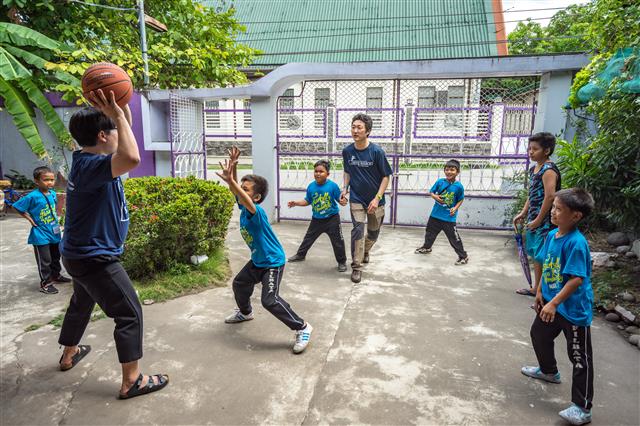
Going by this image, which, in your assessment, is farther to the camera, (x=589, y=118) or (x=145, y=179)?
(x=589, y=118)

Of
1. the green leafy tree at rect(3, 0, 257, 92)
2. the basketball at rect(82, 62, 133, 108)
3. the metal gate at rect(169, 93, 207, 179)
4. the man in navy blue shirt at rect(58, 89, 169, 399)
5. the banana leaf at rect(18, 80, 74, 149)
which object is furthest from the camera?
the green leafy tree at rect(3, 0, 257, 92)

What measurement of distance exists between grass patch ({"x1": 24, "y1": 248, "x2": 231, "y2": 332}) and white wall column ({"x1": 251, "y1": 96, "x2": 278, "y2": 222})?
261cm

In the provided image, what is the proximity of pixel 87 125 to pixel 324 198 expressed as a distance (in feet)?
9.99

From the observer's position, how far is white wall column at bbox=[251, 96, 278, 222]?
23.1 ft

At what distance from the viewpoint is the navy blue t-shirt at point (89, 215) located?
2.28m

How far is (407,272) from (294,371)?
8.08 ft

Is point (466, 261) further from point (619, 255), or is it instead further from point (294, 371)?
point (294, 371)

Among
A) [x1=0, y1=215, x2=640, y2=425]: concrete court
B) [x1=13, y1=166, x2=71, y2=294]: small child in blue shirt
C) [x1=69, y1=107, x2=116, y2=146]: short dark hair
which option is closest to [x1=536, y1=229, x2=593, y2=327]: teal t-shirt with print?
[x1=0, y1=215, x2=640, y2=425]: concrete court

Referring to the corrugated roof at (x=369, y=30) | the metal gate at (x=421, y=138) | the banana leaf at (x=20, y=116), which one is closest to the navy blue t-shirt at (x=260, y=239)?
the metal gate at (x=421, y=138)

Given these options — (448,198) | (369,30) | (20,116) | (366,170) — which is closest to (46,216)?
(20,116)

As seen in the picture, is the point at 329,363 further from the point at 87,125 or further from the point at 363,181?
the point at 363,181

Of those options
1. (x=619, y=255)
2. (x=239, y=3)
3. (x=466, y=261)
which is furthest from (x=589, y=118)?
(x=239, y=3)

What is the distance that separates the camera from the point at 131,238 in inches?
166

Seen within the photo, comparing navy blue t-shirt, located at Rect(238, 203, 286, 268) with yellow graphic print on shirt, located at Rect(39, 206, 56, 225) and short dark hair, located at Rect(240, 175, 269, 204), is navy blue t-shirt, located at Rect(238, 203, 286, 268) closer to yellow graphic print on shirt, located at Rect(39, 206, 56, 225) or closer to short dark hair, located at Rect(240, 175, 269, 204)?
short dark hair, located at Rect(240, 175, 269, 204)
